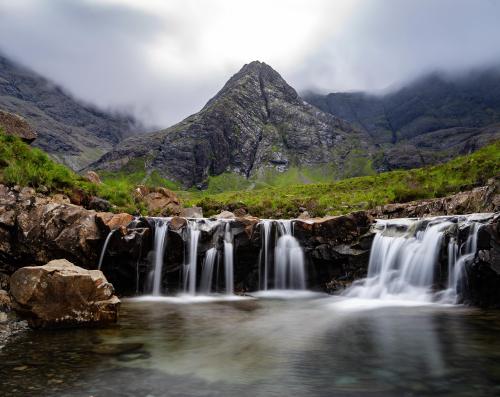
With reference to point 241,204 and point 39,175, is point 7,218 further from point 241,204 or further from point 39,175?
point 241,204

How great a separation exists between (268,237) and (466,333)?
1593cm

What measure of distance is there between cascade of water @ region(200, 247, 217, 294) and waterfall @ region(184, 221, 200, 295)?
0.66m

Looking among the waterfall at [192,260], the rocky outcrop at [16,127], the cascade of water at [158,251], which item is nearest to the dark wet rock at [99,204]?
the cascade of water at [158,251]

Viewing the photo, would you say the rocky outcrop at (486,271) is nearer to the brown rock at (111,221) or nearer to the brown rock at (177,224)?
the brown rock at (177,224)

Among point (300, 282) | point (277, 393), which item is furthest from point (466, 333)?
point (300, 282)

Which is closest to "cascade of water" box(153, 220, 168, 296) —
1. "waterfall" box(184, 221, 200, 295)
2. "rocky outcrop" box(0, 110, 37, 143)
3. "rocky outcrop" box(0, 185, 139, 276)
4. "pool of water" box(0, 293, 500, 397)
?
"waterfall" box(184, 221, 200, 295)

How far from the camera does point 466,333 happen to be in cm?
1524

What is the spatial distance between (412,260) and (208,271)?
13754 millimetres

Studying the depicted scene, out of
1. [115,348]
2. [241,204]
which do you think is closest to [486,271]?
[115,348]

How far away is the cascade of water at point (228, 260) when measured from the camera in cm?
2859

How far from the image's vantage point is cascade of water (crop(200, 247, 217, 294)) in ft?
93.1

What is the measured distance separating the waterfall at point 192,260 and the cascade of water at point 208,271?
0.66 metres

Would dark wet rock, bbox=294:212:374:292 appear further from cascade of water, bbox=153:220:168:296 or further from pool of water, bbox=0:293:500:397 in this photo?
cascade of water, bbox=153:220:168:296

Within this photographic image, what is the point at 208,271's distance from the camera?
2859 cm
